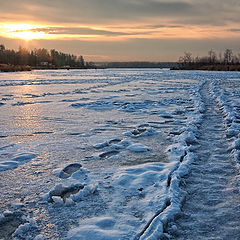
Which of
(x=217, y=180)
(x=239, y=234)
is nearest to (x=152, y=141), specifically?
(x=217, y=180)

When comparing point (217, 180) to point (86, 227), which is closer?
point (86, 227)

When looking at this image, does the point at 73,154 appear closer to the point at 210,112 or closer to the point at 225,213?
the point at 225,213

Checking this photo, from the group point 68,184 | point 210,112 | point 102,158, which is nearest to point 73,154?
point 102,158

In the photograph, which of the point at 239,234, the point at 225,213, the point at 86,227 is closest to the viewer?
the point at 239,234

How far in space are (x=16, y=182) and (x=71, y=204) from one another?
835 millimetres

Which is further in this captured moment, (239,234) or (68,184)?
(68,184)

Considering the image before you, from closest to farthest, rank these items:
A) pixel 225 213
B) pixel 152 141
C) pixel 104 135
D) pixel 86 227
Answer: pixel 86 227 < pixel 225 213 < pixel 152 141 < pixel 104 135

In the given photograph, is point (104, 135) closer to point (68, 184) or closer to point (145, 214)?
point (68, 184)

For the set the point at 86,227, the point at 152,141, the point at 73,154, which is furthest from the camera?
the point at 152,141

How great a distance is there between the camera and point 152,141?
4598mm

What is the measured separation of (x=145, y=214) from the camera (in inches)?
89.1

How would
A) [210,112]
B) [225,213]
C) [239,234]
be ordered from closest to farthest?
1. [239,234]
2. [225,213]
3. [210,112]

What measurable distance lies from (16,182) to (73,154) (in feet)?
3.68

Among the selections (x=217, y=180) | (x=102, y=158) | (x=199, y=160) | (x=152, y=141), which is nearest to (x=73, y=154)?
(x=102, y=158)
